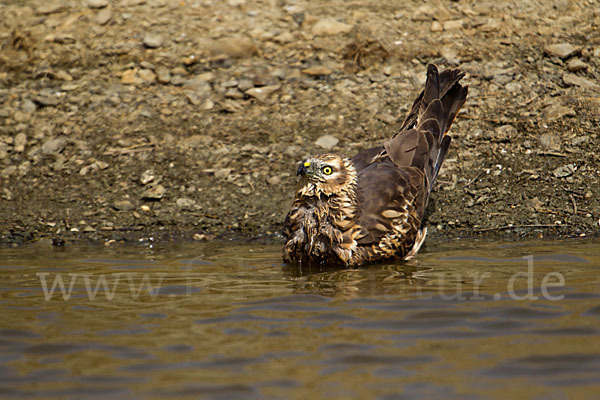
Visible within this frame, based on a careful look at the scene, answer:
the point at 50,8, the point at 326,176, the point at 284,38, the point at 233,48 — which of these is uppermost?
the point at 50,8

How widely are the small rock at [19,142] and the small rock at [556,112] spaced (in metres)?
6.31

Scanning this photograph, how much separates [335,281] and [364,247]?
0.63m

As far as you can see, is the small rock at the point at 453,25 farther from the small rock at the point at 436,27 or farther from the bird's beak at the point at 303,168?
the bird's beak at the point at 303,168

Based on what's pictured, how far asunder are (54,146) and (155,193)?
1.63 metres

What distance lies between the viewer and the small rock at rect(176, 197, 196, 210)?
8773 millimetres

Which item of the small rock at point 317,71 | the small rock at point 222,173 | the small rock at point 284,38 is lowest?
the small rock at point 222,173

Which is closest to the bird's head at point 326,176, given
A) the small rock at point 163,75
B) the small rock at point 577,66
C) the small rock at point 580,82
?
A: the small rock at point 163,75

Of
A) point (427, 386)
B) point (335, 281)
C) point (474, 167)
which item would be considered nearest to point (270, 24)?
point (474, 167)

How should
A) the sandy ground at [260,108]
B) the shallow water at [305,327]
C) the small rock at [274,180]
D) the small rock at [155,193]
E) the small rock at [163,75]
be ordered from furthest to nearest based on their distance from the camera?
the small rock at [163,75] → the small rock at [274,180] → the small rock at [155,193] → the sandy ground at [260,108] → the shallow water at [305,327]

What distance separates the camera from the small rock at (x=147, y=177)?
904cm

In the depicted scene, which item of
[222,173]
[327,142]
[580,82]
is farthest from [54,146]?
[580,82]

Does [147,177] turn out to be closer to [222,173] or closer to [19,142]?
[222,173]

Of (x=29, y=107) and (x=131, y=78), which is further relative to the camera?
(x=131, y=78)

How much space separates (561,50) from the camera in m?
10.2
